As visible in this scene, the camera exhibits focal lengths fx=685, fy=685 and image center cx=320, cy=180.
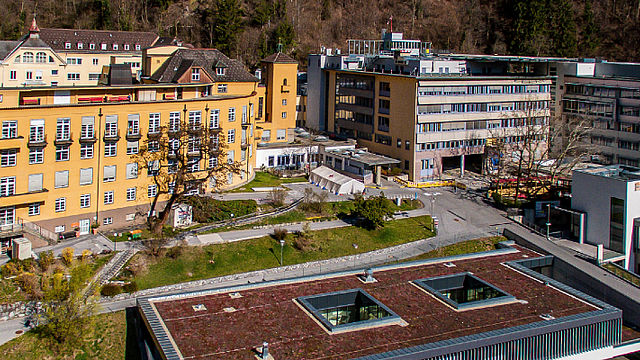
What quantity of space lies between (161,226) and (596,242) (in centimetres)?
3681

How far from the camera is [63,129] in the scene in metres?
50.6

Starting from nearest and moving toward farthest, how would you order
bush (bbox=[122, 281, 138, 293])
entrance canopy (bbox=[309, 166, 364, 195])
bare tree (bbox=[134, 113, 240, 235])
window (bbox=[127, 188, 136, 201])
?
bush (bbox=[122, 281, 138, 293]) < bare tree (bbox=[134, 113, 240, 235]) < window (bbox=[127, 188, 136, 201]) < entrance canopy (bbox=[309, 166, 364, 195])

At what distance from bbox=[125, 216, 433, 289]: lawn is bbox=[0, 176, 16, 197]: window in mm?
10128

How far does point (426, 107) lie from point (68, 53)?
43025mm

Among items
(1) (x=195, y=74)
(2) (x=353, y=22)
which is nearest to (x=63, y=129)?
(1) (x=195, y=74)

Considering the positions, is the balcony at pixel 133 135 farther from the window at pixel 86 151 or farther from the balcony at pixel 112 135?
the window at pixel 86 151

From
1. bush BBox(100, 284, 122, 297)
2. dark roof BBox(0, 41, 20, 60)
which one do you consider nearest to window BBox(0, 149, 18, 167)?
bush BBox(100, 284, 122, 297)

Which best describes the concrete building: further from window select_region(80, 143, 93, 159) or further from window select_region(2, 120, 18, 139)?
window select_region(2, 120, 18, 139)

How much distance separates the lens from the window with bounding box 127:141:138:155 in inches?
2129

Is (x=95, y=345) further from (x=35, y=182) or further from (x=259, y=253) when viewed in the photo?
(x=35, y=182)

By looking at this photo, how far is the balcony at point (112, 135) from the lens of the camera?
5247 cm

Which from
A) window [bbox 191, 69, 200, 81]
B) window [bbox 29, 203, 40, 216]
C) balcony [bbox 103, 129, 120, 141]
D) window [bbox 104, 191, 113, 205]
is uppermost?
window [bbox 191, 69, 200, 81]

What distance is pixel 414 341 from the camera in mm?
35562

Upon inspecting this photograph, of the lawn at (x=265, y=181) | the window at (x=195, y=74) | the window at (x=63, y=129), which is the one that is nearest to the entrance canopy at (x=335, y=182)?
the lawn at (x=265, y=181)
